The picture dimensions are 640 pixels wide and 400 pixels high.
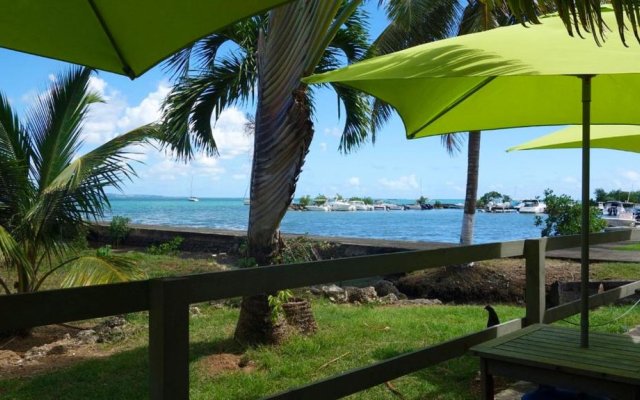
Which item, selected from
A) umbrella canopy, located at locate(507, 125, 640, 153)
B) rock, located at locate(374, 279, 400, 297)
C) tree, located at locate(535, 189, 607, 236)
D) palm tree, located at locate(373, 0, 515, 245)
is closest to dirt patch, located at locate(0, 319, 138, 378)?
umbrella canopy, located at locate(507, 125, 640, 153)

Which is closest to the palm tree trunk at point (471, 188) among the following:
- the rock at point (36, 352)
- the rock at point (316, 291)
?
the rock at point (316, 291)

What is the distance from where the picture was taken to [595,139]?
459cm

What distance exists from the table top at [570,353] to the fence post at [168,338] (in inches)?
56.5

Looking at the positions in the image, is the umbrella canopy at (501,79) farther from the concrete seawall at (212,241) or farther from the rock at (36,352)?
the concrete seawall at (212,241)

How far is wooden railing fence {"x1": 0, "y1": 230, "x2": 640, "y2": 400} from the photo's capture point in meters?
1.74

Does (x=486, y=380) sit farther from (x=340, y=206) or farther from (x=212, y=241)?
(x=340, y=206)

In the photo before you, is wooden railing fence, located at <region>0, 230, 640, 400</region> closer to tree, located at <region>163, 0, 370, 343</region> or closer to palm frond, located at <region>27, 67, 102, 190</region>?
tree, located at <region>163, 0, 370, 343</region>

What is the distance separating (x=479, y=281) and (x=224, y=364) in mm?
7417

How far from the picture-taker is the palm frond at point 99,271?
6284 millimetres

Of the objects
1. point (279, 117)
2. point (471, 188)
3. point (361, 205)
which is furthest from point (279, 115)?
point (361, 205)

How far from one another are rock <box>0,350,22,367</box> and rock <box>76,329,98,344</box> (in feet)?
2.19

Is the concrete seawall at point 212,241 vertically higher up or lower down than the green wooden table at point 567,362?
lower down

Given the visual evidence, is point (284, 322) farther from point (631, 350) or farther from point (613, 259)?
point (613, 259)

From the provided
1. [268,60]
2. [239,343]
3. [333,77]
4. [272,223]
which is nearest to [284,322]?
[239,343]
